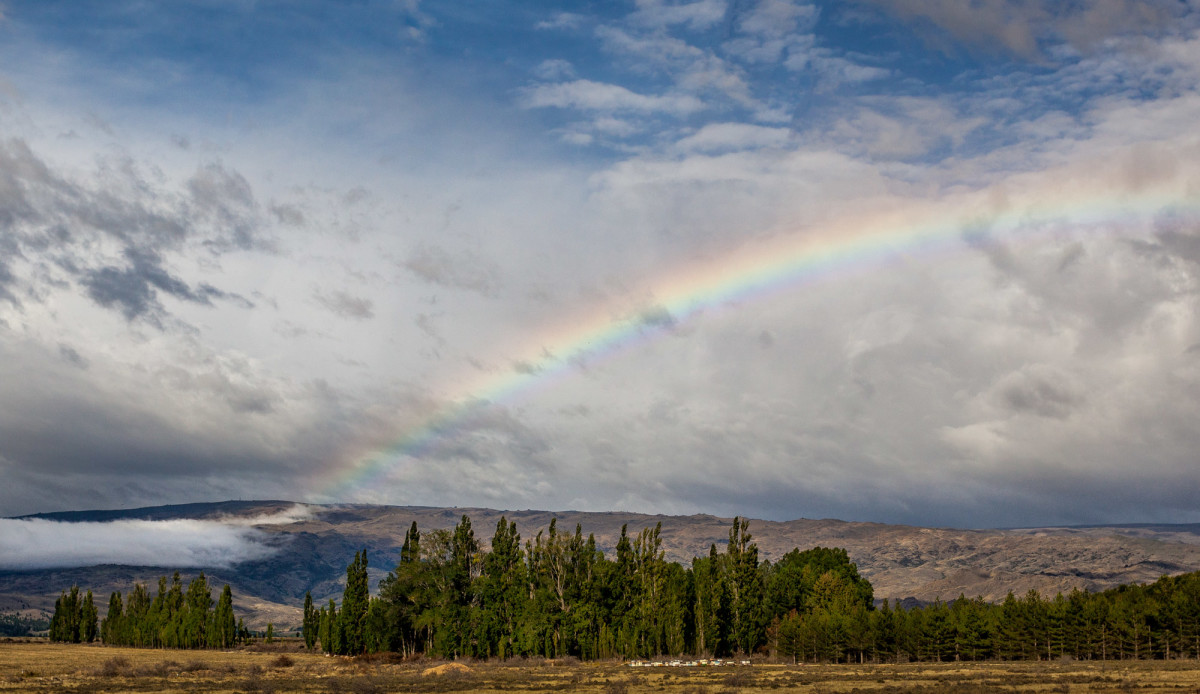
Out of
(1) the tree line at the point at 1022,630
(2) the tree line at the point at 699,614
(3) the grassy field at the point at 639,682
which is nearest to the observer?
(3) the grassy field at the point at 639,682

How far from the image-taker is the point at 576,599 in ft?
414

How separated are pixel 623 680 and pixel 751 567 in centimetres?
5964

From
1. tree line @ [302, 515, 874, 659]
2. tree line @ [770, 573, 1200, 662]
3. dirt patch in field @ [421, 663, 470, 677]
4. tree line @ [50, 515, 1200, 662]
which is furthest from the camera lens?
tree line @ [302, 515, 874, 659]

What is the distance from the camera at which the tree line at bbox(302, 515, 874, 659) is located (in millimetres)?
125312

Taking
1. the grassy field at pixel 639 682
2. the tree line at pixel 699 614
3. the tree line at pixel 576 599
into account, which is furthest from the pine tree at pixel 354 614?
the grassy field at pixel 639 682

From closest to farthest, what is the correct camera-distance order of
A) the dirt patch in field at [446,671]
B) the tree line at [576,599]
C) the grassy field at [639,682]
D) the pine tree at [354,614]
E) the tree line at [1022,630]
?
1. the grassy field at [639,682]
2. the dirt patch in field at [446,671]
3. the tree line at [1022,630]
4. the tree line at [576,599]
5. the pine tree at [354,614]

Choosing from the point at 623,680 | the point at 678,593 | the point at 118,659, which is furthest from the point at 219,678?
the point at 678,593

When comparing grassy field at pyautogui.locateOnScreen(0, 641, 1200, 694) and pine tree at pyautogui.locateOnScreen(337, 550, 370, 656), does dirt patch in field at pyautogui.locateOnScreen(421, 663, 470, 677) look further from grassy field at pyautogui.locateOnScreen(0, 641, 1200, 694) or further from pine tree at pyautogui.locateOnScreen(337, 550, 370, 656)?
pine tree at pyautogui.locateOnScreen(337, 550, 370, 656)

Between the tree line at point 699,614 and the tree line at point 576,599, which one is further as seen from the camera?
the tree line at point 576,599

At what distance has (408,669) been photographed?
111875 millimetres

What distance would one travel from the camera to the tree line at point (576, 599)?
12531 cm

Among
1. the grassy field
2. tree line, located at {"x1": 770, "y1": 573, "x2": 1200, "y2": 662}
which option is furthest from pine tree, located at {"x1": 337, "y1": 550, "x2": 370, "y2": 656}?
tree line, located at {"x1": 770, "y1": 573, "x2": 1200, "y2": 662}

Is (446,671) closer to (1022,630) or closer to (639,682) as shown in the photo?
(639,682)

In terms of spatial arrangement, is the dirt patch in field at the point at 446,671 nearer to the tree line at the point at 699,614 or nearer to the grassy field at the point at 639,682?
the grassy field at the point at 639,682
